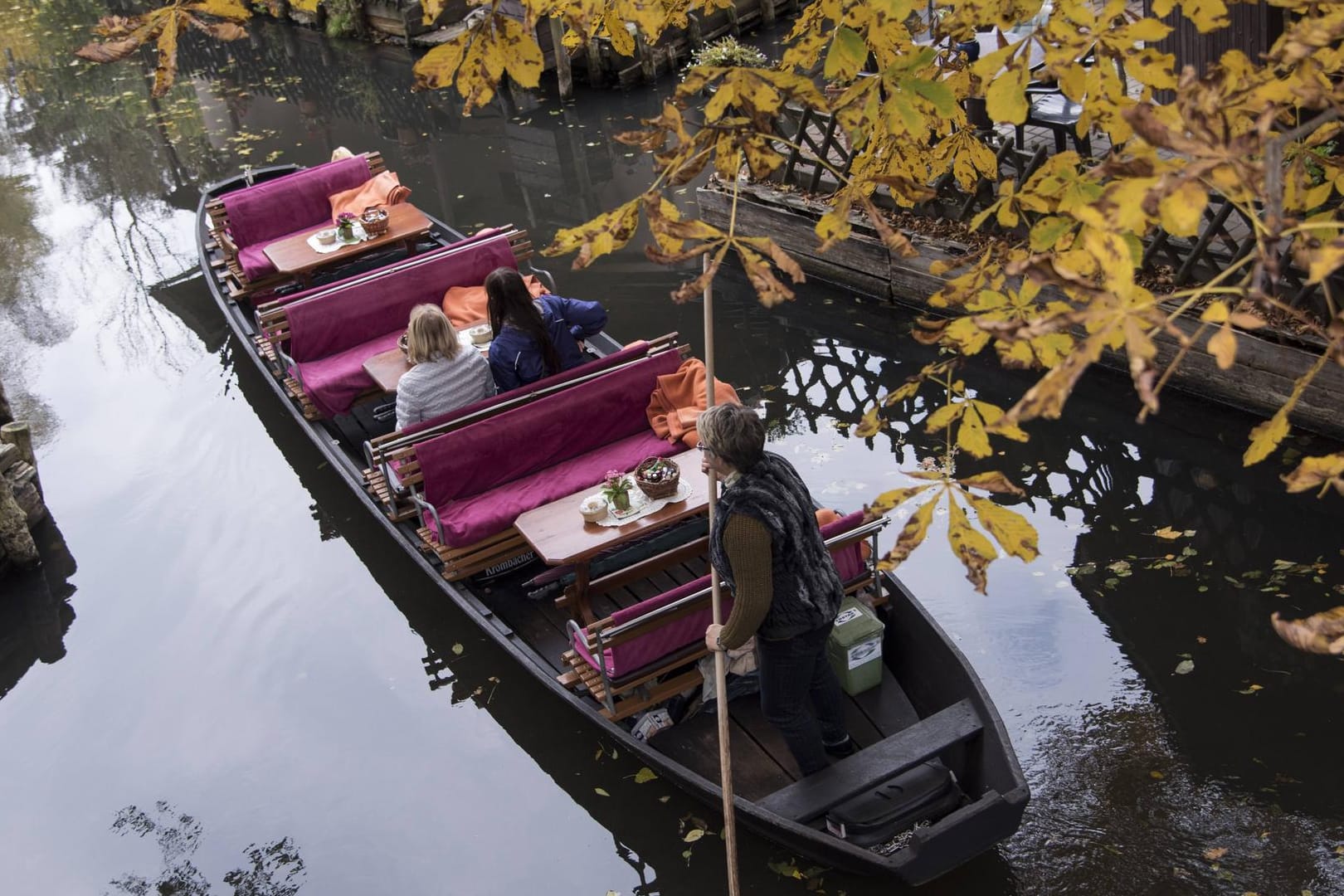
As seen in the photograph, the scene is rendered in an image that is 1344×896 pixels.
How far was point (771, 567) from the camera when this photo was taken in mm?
4852

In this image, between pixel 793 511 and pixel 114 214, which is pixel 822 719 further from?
pixel 114 214

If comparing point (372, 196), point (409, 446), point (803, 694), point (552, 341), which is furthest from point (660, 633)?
point (372, 196)

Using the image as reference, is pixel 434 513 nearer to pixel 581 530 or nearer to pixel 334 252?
pixel 581 530

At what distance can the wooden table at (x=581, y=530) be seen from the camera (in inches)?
258

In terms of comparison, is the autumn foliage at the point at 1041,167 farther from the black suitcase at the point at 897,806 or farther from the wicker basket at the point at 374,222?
the wicker basket at the point at 374,222

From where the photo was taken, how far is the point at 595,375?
7.61 metres

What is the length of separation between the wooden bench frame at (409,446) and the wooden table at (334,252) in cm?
282

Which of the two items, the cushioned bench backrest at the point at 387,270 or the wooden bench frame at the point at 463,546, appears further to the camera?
the cushioned bench backrest at the point at 387,270

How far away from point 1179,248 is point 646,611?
5570mm

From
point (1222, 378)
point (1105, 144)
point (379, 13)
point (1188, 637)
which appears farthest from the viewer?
point (379, 13)

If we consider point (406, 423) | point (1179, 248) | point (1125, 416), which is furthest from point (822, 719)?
point (1179, 248)

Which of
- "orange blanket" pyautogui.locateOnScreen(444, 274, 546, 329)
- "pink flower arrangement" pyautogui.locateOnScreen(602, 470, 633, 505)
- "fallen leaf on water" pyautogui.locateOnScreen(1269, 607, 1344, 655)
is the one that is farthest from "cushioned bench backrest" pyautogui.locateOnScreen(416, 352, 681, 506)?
"fallen leaf on water" pyautogui.locateOnScreen(1269, 607, 1344, 655)

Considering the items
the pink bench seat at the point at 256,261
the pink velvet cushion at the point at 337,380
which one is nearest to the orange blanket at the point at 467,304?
the pink velvet cushion at the point at 337,380

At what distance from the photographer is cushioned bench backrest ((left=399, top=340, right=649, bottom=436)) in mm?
7293
